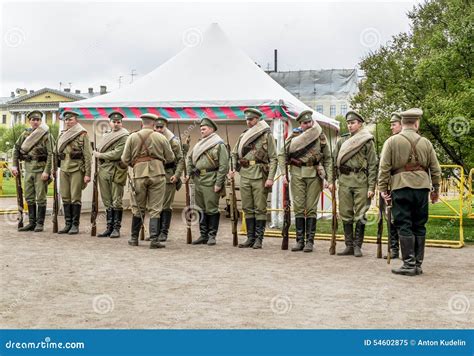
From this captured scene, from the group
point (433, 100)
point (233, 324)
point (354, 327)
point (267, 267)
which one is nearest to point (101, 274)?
point (267, 267)

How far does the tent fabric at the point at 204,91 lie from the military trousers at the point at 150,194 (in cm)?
301

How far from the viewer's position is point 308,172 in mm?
8578

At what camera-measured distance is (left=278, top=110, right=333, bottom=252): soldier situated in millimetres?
8570

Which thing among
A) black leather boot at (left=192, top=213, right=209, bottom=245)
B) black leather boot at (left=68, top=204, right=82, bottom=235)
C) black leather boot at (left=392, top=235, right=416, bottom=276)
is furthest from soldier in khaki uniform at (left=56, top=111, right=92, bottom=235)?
black leather boot at (left=392, top=235, right=416, bottom=276)

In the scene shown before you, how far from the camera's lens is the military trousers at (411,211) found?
22.7 ft

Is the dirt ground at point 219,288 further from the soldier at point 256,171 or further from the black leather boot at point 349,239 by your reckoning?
the soldier at point 256,171

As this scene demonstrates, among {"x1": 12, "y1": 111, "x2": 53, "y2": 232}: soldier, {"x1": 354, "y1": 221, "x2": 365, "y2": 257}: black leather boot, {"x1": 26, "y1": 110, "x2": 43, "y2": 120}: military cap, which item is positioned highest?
{"x1": 26, "y1": 110, "x2": 43, "y2": 120}: military cap

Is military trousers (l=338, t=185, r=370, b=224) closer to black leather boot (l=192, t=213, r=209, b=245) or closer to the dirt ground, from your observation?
the dirt ground

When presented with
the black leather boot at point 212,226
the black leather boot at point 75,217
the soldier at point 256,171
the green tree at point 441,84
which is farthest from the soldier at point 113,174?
the green tree at point 441,84

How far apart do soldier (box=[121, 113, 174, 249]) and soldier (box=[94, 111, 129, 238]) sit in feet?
3.39

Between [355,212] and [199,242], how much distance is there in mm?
2293

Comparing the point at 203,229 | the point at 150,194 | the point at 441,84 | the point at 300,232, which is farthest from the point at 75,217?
the point at 441,84

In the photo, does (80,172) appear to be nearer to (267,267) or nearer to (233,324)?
(267,267)

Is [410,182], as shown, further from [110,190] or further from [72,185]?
[72,185]
